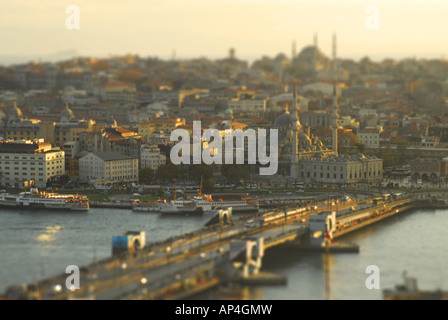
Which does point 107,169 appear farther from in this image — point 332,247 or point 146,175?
point 332,247

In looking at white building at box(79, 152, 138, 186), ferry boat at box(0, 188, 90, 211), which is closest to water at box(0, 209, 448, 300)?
ferry boat at box(0, 188, 90, 211)

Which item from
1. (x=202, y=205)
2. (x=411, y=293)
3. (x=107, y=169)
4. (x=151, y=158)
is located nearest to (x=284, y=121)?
(x=151, y=158)

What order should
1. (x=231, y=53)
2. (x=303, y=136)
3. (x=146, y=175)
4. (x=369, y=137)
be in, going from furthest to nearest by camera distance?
1. (x=231, y=53)
2. (x=369, y=137)
3. (x=303, y=136)
4. (x=146, y=175)

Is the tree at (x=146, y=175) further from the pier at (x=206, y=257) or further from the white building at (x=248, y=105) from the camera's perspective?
the white building at (x=248, y=105)

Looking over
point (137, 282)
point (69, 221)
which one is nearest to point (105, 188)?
point (69, 221)

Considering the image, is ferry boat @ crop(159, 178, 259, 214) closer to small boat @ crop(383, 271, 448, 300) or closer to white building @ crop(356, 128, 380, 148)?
small boat @ crop(383, 271, 448, 300)

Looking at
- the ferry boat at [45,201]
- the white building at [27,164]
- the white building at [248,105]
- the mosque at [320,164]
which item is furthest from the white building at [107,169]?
the white building at [248,105]
